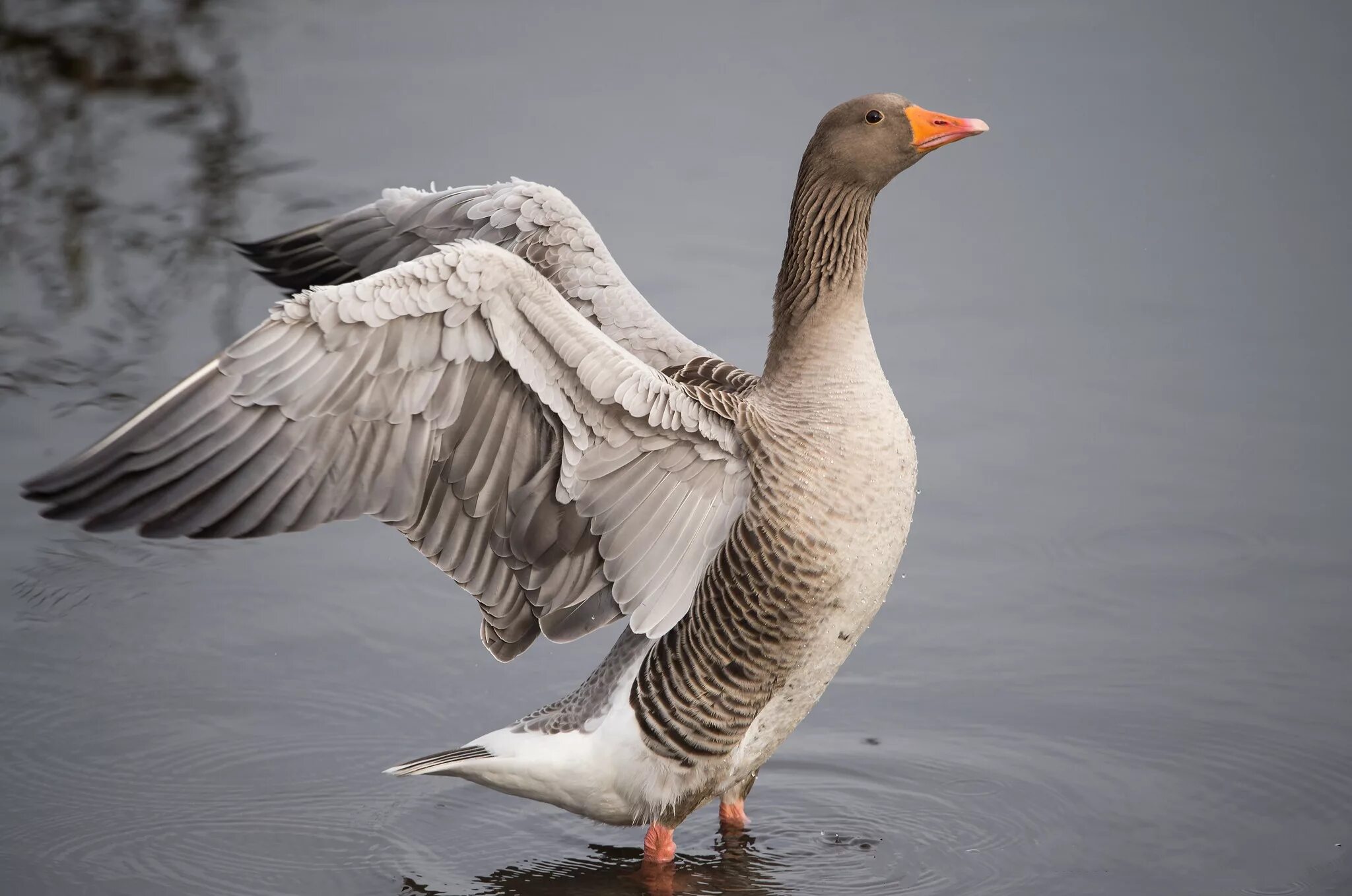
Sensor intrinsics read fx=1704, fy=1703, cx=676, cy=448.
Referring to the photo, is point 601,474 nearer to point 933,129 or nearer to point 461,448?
point 461,448

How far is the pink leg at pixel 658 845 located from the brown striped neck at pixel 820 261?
63.0 inches

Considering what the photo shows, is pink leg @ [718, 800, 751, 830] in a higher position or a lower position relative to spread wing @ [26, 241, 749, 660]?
lower

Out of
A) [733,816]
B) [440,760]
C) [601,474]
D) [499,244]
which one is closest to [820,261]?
[601,474]

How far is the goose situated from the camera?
501 cm

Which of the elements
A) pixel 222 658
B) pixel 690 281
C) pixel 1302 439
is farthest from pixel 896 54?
pixel 222 658

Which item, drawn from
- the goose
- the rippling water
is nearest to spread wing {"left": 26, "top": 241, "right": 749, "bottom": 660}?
the goose

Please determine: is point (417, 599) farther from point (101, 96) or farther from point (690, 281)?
point (101, 96)

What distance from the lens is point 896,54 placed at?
11273 mm

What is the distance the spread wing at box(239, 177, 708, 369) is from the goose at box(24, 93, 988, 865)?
8 cm

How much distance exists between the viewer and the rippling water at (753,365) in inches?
235

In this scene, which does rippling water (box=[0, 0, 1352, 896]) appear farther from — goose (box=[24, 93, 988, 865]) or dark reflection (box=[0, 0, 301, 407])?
goose (box=[24, 93, 988, 865])

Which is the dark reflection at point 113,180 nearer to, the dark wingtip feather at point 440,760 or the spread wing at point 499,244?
the spread wing at point 499,244

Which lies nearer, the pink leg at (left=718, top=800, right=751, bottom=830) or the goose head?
the goose head

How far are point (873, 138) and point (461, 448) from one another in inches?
70.4
